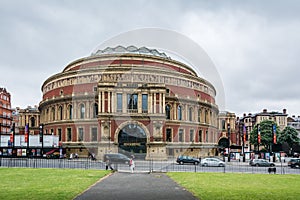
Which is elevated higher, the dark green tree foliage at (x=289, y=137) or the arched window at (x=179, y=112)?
the arched window at (x=179, y=112)

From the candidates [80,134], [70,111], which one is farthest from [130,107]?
[70,111]

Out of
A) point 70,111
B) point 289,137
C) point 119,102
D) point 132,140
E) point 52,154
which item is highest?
point 119,102

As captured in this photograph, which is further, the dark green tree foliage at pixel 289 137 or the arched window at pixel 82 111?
the dark green tree foliage at pixel 289 137

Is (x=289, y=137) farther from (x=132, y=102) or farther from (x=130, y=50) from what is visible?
(x=132, y=102)

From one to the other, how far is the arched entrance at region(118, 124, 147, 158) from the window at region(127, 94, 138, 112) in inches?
116

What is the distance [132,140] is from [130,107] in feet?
17.7

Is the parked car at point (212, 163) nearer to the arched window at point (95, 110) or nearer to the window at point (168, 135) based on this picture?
the window at point (168, 135)

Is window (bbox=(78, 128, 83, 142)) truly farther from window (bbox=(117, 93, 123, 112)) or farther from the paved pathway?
the paved pathway

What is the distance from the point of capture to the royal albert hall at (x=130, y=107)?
5509 cm

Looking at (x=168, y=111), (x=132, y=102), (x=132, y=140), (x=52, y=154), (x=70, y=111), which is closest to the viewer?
(x=132, y=140)

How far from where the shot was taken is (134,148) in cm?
5538

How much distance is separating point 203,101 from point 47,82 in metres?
32.5

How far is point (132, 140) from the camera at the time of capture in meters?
55.2

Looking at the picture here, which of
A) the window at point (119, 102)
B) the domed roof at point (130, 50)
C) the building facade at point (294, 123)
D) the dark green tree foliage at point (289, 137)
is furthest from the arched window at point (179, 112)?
the building facade at point (294, 123)
